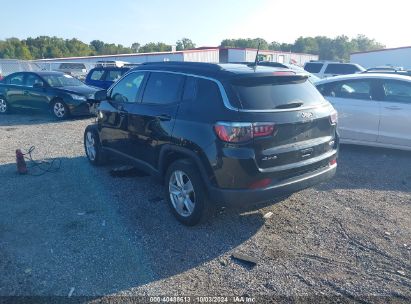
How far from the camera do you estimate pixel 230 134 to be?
3.46 metres

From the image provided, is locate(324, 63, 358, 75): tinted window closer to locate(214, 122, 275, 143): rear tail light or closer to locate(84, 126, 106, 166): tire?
locate(84, 126, 106, 166): tire

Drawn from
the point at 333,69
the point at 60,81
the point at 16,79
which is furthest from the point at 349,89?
the point at 333,69

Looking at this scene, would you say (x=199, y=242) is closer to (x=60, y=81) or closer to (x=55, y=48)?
(x=60, y=81)

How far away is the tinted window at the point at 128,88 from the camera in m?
5.03

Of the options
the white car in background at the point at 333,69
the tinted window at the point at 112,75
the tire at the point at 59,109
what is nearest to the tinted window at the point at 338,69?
the white car in background at the point at 333,69

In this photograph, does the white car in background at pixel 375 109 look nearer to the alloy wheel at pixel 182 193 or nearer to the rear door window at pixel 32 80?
the alloy wheel at pixel 182 193

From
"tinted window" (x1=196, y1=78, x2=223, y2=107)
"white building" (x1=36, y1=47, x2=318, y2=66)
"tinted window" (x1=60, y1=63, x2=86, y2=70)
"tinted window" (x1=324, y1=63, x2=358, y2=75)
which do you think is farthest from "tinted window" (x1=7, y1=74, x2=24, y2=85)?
"white building" (x1=36, y1=47, x2=318, y2=66)

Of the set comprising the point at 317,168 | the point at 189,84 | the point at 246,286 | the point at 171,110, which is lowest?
the point at 246,286

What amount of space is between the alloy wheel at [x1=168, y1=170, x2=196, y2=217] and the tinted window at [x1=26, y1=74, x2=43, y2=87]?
9438mm

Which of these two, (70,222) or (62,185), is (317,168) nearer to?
(70,222)

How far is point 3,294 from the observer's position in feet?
9.82

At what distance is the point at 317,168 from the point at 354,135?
351 cm

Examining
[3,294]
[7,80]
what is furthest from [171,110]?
[7,80]

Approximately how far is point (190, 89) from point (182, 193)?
4.00 ft
